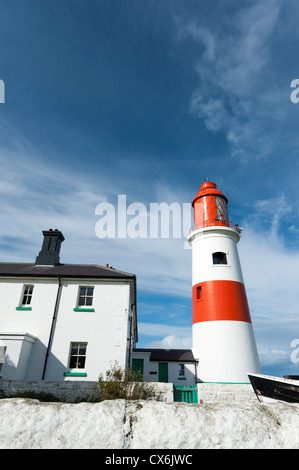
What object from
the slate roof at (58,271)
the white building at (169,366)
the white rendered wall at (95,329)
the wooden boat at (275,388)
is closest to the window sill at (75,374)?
the white rendered wall at (95,329)

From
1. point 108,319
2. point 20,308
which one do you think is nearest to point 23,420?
point 108,319

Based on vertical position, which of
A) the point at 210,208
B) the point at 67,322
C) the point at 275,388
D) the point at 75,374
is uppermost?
the point at 210,208

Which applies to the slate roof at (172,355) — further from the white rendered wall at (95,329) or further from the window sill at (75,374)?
the window sill at (75,374)

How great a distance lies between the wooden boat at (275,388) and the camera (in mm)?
10148

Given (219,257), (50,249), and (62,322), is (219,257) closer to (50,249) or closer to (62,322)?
(62,322)

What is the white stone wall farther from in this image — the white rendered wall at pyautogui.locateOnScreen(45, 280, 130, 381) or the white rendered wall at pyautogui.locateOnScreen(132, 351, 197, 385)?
the white rendered wall at pyautogui.locateOnScreen(132, 351, 197, 385)

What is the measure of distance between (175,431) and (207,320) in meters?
14.5

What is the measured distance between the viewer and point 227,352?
52.8ft

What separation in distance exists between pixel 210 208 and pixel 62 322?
46.7 ft

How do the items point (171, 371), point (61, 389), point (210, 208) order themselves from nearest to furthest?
point (61, 389), point (171, 371), point (210, 208)

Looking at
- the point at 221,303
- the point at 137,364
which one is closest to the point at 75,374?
the point at 137,364

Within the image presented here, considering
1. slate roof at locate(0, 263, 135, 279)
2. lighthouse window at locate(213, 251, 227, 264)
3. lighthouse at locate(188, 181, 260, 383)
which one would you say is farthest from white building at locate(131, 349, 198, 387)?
slate roof at locate(0, 263, 135, 279)

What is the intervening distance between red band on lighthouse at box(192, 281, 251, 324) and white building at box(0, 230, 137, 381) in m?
5.53
